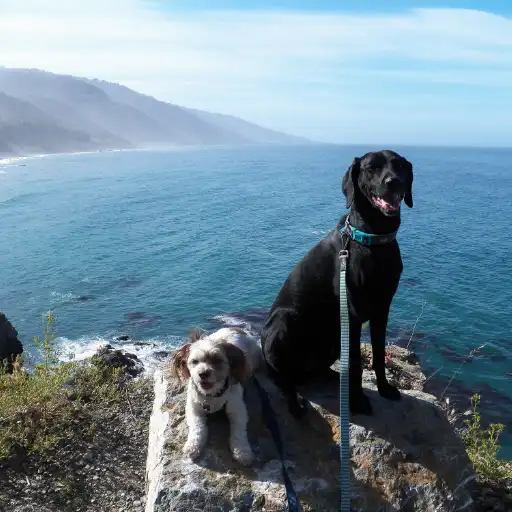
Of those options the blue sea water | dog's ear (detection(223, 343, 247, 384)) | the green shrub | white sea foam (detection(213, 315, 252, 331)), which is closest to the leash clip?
dog's ear (detection(223, 343, 247, 384))

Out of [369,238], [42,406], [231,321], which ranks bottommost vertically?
[231,321]

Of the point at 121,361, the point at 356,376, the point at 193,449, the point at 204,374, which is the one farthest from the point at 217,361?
the point at 121,361

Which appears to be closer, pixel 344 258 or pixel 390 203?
pixel 390 203

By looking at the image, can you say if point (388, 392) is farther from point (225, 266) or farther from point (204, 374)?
point (225, 266)

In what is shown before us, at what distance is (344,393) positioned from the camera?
3.85 m

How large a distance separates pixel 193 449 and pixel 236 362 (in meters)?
0.78

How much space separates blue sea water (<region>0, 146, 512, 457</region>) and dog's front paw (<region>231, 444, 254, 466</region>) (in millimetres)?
9448

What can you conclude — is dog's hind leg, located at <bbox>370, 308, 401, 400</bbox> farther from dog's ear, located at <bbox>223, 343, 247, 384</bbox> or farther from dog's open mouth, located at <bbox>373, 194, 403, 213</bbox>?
dog's ear, located at <bbox>223, 343, 247, 384</bbox>

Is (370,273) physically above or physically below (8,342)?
above

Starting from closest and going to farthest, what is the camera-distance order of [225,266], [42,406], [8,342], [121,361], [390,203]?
1. [390,203]
2. [42,406]
3. [121,361]
4. [8,342]
5. [225,266]

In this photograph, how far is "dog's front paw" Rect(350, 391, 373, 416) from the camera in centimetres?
450

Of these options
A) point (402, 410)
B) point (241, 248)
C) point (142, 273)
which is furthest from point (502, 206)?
point (402, 410)

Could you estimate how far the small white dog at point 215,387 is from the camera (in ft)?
13.5

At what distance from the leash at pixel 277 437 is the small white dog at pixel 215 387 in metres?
0.26
